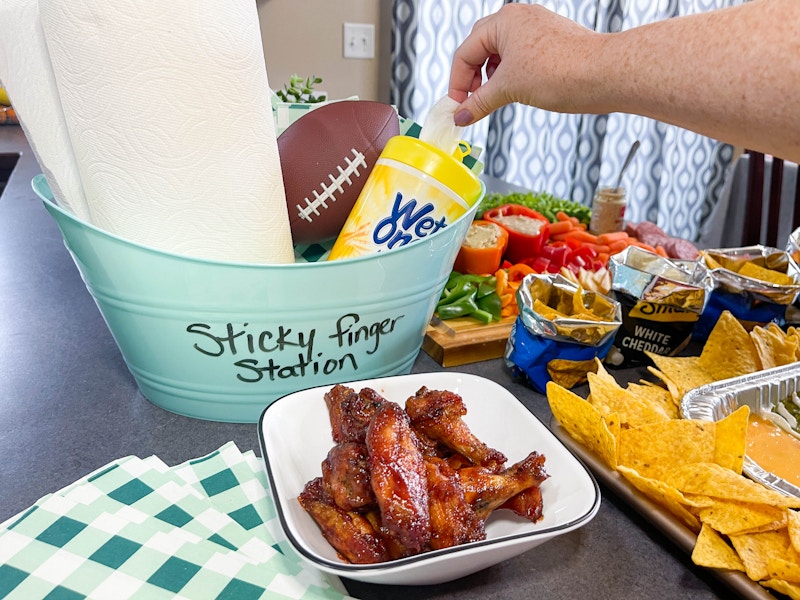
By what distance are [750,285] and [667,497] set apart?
51 cm

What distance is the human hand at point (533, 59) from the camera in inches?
28.4

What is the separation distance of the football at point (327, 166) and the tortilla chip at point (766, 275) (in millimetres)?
645

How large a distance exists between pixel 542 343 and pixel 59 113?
2.08 ft

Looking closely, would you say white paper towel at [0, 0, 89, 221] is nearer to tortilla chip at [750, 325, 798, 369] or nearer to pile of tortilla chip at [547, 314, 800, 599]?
pile of tortilla chip at [547, 314, 800, 599]

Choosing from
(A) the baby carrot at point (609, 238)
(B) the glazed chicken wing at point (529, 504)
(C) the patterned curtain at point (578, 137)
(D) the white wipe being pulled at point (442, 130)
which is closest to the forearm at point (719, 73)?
(D) the white wipe being pulled at point (442, 130)

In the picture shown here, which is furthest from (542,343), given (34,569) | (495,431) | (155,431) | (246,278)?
(34,569)

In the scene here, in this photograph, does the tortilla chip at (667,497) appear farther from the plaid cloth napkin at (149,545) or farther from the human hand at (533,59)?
the human hand at (533,59)

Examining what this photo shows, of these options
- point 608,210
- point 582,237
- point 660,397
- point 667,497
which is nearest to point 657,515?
point 667,497

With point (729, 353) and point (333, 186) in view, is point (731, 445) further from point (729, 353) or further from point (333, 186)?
point (333, 186)

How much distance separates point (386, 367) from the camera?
0.82 metres

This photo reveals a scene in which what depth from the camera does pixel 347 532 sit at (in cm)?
52

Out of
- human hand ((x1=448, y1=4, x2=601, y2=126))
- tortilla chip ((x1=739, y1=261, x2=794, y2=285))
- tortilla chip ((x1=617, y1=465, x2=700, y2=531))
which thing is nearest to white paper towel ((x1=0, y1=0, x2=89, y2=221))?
→ human hand ((x1=448, y1=4, x2=601, y2=126))

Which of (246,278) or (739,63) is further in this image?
(246,278)

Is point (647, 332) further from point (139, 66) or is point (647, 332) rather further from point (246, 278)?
point (139, 66)
